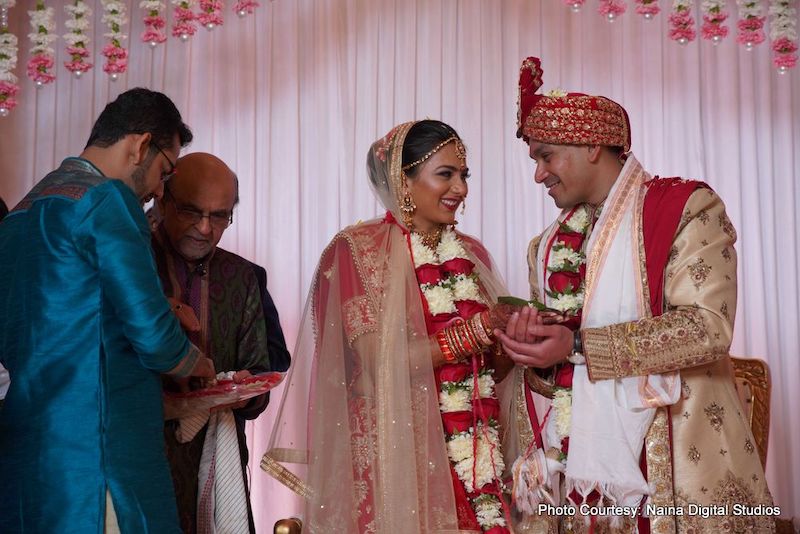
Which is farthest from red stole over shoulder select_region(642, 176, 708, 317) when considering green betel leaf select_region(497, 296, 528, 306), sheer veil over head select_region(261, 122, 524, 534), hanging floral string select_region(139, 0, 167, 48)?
hanging floral string select_region(139, 0, 167, 48)

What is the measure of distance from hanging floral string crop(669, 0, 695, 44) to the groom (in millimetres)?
1951

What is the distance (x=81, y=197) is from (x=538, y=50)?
3.49 metres

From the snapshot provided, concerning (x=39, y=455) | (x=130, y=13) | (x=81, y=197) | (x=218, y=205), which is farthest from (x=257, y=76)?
(x=39, y=455)

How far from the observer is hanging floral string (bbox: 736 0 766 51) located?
4840 millimetres

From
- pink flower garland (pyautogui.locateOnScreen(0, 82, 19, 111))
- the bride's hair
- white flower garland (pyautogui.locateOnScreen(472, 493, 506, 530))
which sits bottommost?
white flower garland (pyautogui.locateOnScreen(472, 493, 506, 530))

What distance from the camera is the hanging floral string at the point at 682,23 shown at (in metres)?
4.77

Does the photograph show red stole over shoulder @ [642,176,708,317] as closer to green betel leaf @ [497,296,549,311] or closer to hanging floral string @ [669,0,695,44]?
green betel leaf @ [497,296,549,311]

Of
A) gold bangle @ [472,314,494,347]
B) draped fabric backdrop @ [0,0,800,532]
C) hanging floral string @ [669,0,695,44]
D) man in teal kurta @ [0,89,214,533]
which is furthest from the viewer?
draped fabric backdrop @ [0,0,800,532]

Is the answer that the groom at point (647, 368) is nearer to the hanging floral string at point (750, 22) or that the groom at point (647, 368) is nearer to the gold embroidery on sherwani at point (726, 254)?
the gold embroidery on sherwani at point (726, 254)

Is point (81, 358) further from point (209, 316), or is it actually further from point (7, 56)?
point (7, 56)

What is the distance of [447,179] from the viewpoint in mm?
3430

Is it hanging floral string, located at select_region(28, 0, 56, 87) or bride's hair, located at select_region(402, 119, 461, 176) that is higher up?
hanging floral string, located at select_region(28, 0, 56, 87)

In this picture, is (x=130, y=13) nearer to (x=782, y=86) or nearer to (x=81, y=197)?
(x=81, y=197)

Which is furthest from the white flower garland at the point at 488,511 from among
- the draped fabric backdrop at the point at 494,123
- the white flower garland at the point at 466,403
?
the draped fabric backdrop at the point at 494,123
